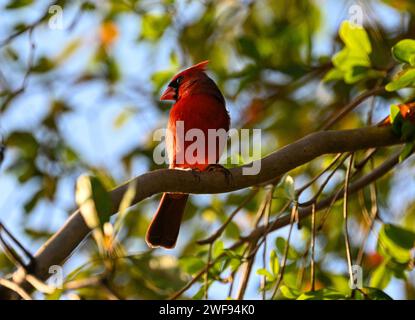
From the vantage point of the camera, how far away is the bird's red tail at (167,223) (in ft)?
10.9

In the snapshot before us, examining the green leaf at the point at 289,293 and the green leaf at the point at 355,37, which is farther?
the green leaf at the point at 355,37

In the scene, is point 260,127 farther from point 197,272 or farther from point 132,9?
point 197,272

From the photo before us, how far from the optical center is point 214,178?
Result: 2398 millimetres

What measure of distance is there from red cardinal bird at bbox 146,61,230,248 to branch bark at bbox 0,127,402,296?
2.87ft

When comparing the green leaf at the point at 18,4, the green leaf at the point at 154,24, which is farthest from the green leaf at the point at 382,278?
the green leaf at the point at 18,4

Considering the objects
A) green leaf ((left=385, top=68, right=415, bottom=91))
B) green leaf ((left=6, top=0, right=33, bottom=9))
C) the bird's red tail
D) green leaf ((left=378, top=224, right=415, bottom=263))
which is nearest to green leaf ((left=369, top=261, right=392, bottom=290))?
green leaf ((left=378, top=224, right=415, bottom=263))

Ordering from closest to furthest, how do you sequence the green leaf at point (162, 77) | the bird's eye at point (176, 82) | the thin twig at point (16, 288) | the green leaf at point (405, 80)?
1. the thin twig at point (16, 288)
2. the green leaf at point (405, 80)
3. the green leaf at point (162, 77)
4. the bird's eye at point (176, 82)

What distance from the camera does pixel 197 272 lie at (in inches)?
115

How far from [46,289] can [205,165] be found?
166 centimetres

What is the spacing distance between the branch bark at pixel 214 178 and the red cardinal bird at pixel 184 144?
0.88 meters

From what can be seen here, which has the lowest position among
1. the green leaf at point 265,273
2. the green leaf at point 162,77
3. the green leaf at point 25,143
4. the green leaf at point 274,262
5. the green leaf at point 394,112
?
the green leaf at point 265,273

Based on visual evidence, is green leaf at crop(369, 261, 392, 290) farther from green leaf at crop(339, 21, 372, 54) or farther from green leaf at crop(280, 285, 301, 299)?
green leaf at crop(339, 21, 372, 54)

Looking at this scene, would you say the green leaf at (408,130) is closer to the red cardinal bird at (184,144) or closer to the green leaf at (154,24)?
the red cardinal bird at (184,144)
